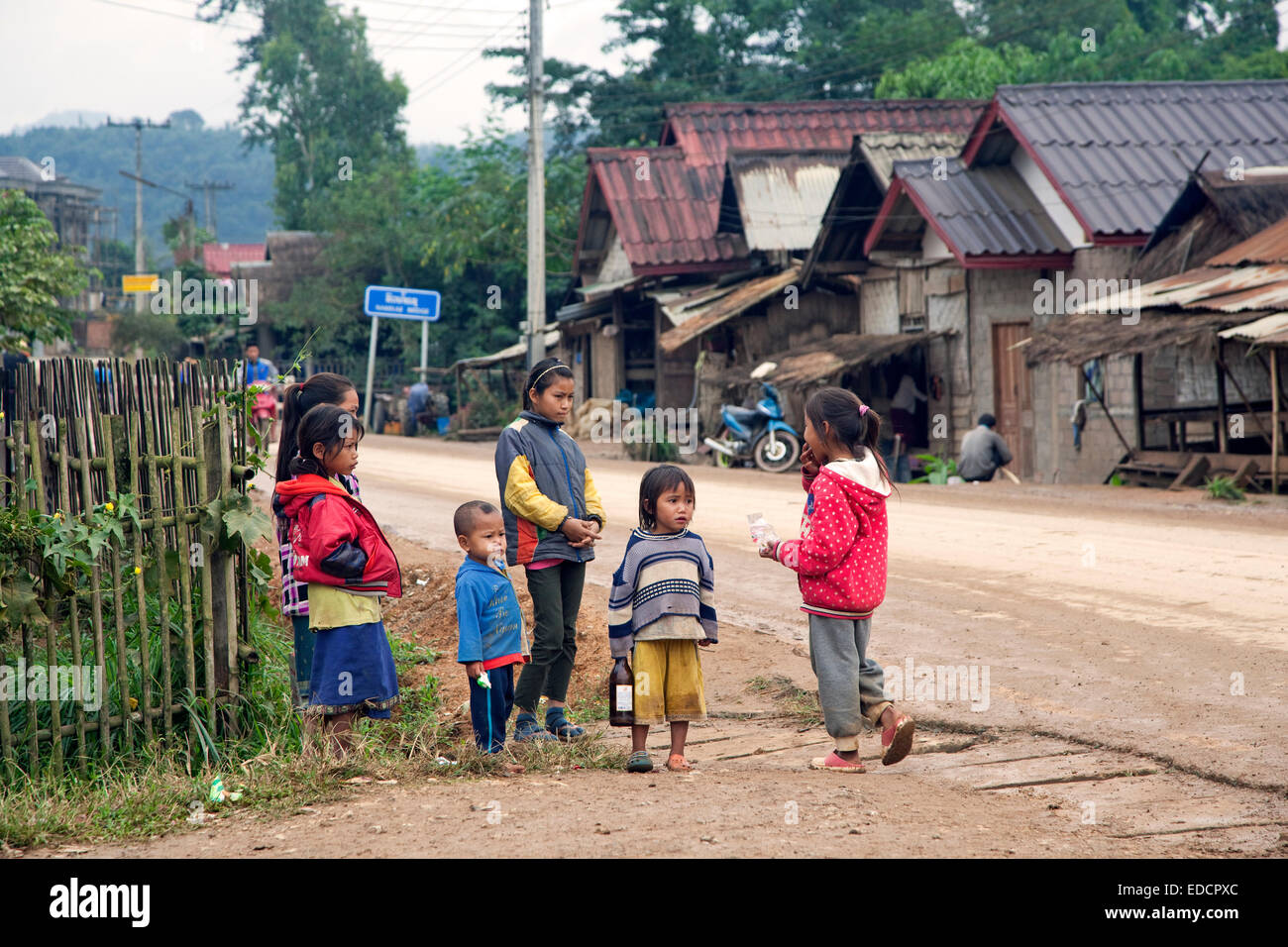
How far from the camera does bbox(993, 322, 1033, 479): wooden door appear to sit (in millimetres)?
19891

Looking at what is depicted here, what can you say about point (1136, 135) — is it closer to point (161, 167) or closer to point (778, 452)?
point (778, 452)

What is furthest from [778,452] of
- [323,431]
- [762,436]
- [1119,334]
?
[323,431]

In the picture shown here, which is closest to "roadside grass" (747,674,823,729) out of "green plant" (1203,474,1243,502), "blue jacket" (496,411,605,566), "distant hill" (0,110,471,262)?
"blue jacket" (496,411,605,566)

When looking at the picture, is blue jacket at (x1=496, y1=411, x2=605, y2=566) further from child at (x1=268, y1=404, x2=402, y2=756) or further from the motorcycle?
the motorcycle

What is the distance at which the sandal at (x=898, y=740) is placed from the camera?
4.87m

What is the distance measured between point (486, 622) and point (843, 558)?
1.42m

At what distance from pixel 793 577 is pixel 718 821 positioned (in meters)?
5.41

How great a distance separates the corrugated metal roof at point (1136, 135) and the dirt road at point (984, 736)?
845 cm

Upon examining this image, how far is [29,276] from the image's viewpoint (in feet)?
53.4

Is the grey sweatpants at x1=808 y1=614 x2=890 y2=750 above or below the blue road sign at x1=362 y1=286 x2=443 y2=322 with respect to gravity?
below

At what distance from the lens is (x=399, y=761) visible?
16.5ft

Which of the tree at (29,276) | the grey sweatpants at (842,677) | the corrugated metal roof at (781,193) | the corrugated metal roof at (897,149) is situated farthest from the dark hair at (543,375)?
the corrugated metal roof at (781,193)

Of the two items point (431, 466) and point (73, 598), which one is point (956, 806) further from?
point (431, 466)

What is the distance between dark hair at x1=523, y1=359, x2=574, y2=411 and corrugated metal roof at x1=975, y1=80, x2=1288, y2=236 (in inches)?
553
